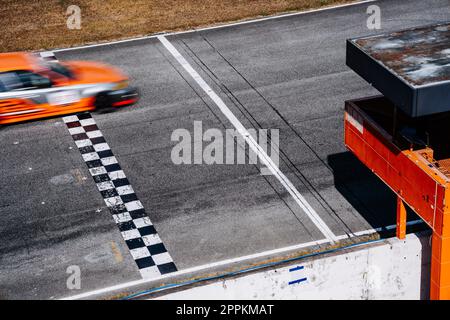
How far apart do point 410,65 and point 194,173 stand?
673 cm

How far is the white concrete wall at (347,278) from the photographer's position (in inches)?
473

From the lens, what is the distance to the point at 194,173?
1806 centimetres

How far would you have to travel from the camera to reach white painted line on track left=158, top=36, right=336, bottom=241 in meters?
16.2

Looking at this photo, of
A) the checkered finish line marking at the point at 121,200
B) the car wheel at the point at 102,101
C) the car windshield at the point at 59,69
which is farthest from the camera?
the car wheel at the point at 102,101

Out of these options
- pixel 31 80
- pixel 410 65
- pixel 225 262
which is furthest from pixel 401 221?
pixel 31 80

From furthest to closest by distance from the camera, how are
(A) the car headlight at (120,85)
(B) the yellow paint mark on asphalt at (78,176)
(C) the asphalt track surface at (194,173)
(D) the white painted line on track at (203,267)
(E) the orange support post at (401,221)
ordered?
(A) the car headlight at (120,85) → (B) the yellow paint mark on asphalt at (78,176) → (C) the asphalt track surface at (194,173) → (D) the white painted line on track at (203,267) → (E) the orange support post at (401,221)

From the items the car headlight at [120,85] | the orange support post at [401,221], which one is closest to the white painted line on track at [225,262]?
the orange support post at [401,221]

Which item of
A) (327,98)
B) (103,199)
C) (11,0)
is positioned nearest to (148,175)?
(103,199)

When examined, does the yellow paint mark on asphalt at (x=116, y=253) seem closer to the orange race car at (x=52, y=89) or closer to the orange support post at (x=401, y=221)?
the orange support post at (x=401, y=221)

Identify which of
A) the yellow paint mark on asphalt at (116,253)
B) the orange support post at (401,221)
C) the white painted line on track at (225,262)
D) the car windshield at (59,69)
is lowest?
the white painted line on track at (225,262)

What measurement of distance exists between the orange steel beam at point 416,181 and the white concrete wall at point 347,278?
317 millimetres
